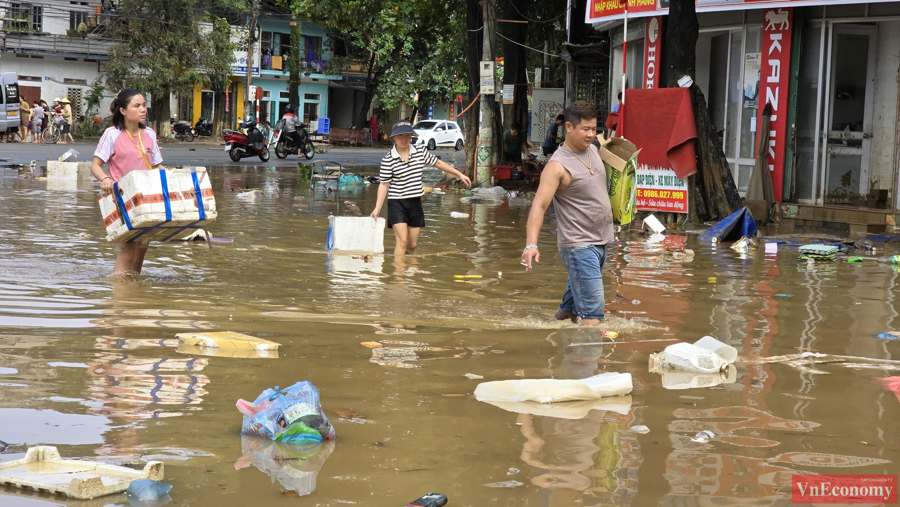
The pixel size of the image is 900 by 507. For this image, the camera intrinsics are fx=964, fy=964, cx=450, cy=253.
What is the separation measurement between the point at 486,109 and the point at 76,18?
35.5 m

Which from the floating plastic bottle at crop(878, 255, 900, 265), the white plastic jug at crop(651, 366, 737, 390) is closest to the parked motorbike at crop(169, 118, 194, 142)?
the floating plastic bottle at crop(878, 255, 900, 265)

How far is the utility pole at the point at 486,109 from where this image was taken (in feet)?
65.9

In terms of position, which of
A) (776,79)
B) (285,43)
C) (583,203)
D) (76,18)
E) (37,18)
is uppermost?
(285,43)

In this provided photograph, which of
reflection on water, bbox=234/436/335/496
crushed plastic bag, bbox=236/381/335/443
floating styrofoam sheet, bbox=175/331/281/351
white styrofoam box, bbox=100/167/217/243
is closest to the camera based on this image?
reflection on water, bbox=234/436/335/496

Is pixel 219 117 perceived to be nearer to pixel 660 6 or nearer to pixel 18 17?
pixel 18 17

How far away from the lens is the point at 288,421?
394 centimetres

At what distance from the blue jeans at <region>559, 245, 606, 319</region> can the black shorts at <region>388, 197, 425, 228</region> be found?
3641 millimetres

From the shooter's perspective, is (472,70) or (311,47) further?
(311,47)

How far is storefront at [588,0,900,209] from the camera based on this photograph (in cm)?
1417

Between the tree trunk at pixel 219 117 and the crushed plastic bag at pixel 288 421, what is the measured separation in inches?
1794

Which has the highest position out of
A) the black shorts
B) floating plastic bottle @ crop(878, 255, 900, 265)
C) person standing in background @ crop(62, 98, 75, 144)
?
person standing in background @ crop(62, 98, 75, 144)

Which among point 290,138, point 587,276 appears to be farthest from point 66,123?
point 587,276

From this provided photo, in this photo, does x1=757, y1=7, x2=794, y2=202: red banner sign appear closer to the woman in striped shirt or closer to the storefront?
the storefront

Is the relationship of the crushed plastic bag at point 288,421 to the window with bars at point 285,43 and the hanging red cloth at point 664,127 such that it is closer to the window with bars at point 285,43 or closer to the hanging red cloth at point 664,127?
the hanging red cloth at point 664,127
